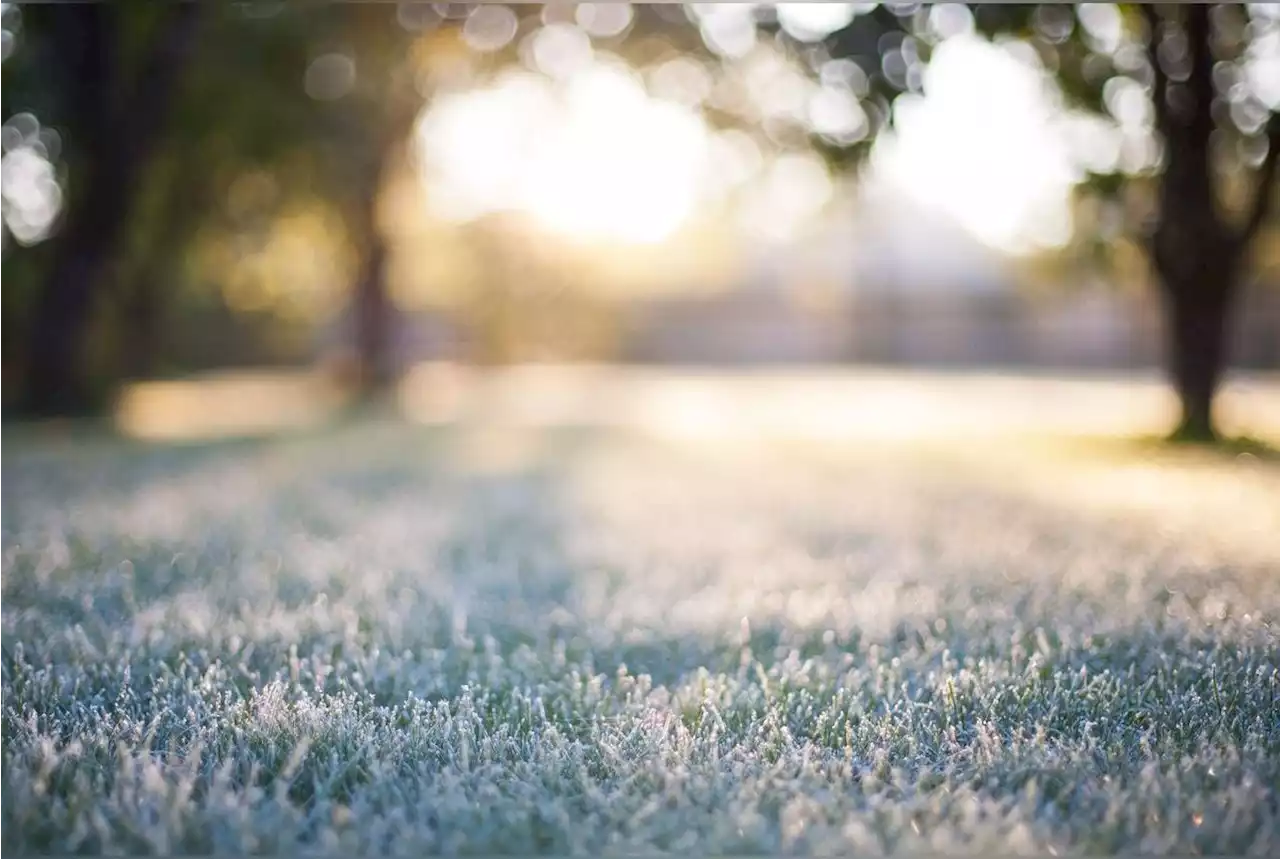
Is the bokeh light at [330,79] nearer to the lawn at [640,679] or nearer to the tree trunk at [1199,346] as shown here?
the lawn at [640,679]

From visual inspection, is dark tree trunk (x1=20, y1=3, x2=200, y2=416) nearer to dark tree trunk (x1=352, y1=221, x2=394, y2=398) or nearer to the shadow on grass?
dark tree trunk (x1=352, y1=221, x2=394, y2=398)

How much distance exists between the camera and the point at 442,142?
65.6 ft

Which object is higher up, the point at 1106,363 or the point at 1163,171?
the point at 1163,171

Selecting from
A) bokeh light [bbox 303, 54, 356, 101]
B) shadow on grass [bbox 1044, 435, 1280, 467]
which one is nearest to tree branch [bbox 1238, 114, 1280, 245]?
shadow on grass [bbox 1044, 435, 1280, 467]

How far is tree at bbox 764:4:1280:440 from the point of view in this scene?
1095 cm

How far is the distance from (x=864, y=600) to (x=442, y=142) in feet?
59.4

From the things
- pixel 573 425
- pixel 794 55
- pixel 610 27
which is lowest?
pixel 573 425

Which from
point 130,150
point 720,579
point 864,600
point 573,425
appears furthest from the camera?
point 573,425

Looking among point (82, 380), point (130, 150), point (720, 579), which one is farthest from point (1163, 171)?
point (82, 380)

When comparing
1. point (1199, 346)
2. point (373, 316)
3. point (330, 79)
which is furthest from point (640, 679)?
point (373, 316)

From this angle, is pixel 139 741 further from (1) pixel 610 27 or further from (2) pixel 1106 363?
(2) pixel 1106 363

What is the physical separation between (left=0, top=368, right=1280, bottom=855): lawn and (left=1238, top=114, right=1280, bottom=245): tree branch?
6.41 m

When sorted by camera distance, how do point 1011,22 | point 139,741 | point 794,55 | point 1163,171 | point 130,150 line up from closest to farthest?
point 139,741 → point 1011,22 → point 794,55 → point 1163,171 → point 130,150

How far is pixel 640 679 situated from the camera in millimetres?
3082
